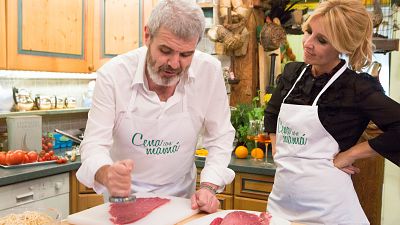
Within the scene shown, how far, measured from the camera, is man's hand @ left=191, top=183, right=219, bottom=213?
162 cm

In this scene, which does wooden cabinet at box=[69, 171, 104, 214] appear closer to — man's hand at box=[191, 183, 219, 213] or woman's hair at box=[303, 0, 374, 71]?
man's hand at box=[191, 183, 219, 213]

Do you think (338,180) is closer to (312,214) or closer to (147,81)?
(312,214)

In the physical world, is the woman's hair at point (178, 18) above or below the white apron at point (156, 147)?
above

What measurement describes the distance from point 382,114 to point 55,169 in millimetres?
1907

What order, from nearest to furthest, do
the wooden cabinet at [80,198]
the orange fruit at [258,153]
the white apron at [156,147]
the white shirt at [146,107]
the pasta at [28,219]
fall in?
1. the pasta at [28,219]
2. the white shirt at [146,107]
3. the white apron at [156,147]
4. the wooden cabinet at [80,198]
5. the orange fruit at [258,153]

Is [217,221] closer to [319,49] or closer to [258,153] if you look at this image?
[319,49]

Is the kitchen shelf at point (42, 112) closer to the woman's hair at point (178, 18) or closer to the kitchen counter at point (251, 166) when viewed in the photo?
the kitchen counter at point (251, 166)

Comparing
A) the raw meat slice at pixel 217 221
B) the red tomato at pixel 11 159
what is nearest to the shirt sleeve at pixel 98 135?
the raw meat slice at pixel 217 221

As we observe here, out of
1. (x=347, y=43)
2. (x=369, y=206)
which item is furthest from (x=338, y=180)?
(x=369, y=206)

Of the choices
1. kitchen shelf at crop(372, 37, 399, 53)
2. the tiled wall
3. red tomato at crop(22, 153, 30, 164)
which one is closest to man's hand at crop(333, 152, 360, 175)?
kitchen shelf at crop(372, 37, 399, 53)

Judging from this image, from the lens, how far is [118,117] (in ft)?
5.73

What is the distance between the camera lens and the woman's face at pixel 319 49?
202 centimetres

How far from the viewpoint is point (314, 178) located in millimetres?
2020

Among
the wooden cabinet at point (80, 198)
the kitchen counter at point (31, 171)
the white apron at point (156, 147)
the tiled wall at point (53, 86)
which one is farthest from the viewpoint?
the tiled wall at point (53, 86)
